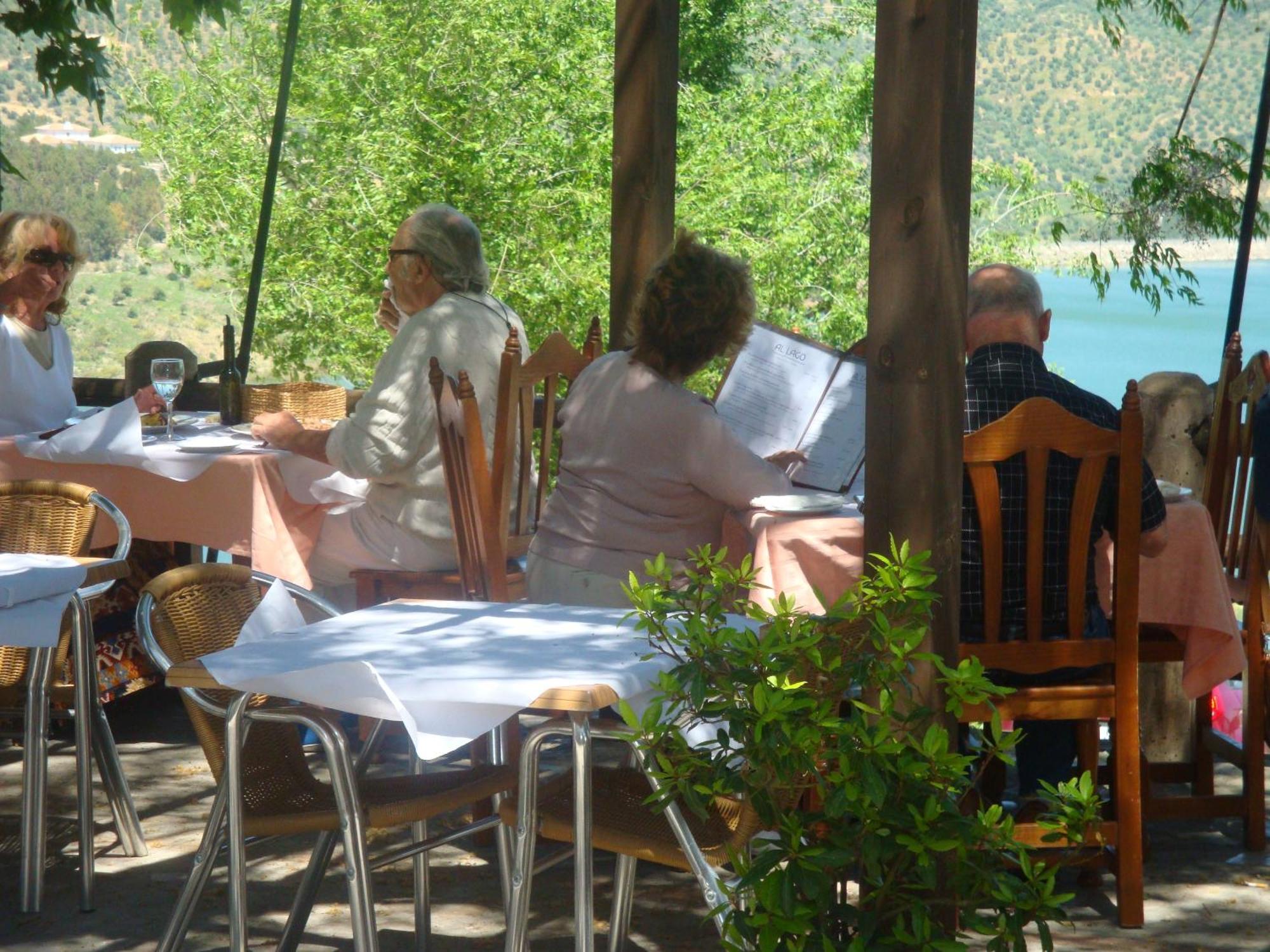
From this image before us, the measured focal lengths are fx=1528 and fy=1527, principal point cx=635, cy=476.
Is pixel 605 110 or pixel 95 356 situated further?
pixel 95 356

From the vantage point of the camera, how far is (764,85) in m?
18.8

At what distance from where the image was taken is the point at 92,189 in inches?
1030

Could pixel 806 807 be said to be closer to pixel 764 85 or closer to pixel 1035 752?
pixel 1035 752

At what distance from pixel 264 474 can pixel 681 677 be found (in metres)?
2.31

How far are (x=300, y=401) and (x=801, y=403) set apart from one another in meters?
1.50

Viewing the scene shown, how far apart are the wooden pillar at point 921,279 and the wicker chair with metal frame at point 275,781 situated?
2.54ft

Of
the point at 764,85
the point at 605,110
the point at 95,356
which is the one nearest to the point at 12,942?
the point at 605,110

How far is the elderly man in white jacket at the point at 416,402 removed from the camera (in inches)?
143

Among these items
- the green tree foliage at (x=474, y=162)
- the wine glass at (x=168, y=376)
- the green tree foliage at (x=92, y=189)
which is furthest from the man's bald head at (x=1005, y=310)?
the green tree foliage at (x=92, y=189)

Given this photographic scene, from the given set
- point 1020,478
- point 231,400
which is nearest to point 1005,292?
point 1020,478

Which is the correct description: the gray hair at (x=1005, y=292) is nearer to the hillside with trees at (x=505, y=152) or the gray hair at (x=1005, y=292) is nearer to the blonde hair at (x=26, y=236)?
the blonde hair at (x=26, y=236)

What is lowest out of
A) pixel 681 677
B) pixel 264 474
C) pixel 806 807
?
pixel 806 807

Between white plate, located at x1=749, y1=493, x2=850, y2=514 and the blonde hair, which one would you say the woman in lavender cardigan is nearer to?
white plate, located at x1=749, y1=493, x2=850, y2=514

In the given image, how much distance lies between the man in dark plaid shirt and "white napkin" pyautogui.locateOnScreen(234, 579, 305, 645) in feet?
4.05
